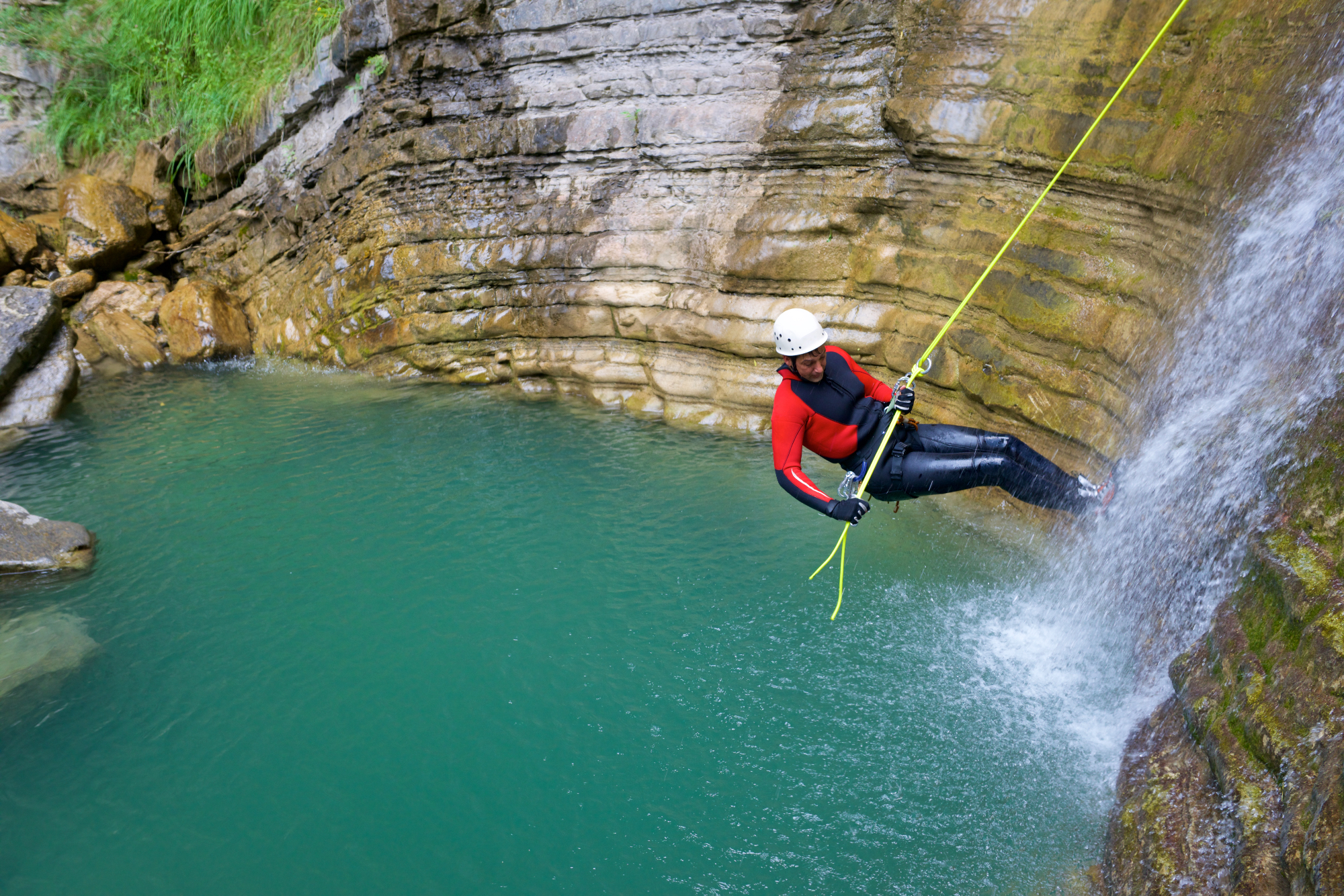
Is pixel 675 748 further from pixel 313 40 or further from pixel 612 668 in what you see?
pixel 313 40

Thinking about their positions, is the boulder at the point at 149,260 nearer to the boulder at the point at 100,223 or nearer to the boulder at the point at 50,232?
the boulder at the point at 100,223

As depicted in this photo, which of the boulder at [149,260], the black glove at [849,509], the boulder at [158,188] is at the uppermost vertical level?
the boulder at [158,188]

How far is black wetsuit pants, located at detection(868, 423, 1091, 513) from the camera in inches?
193

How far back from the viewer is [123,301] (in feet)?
43.3

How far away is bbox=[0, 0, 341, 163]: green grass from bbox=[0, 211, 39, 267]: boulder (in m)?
1.79

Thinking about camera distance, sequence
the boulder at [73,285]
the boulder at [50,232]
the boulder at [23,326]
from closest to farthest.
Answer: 1. the boulder at [23,326]
2. the boulder at [73,285]
3. the boulder at [50,232]

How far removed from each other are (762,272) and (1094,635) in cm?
505

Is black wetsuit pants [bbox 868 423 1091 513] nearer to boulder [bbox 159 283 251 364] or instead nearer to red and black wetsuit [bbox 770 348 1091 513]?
red and black wetsuit [bbox 770 348 1091 513]

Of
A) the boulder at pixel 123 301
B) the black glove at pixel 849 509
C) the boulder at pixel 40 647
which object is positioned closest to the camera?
the black glove at pixel 849 509

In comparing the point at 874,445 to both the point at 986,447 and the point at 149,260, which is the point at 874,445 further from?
the point at 149,260

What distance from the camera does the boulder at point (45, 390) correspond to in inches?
402

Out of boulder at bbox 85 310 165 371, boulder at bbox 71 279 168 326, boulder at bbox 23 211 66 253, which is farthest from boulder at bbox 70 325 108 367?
boulder at bbox 23 211 66 253

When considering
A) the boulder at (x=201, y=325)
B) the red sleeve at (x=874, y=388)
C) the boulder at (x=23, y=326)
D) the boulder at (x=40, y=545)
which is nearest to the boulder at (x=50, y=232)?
the boulder at (x=201, y=325)

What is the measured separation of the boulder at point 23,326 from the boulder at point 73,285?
1743mm
